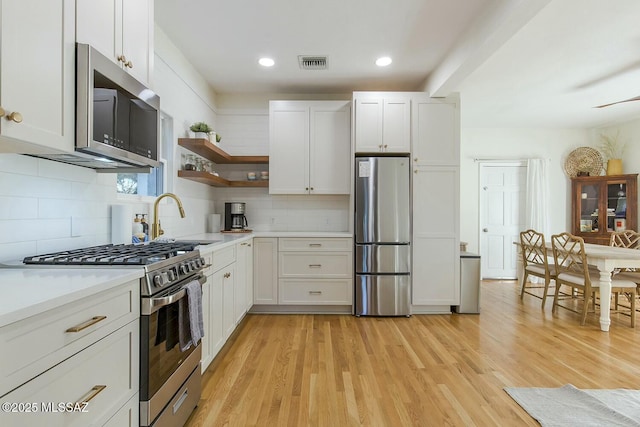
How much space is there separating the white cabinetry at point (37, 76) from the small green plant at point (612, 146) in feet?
24.0

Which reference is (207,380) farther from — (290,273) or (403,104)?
(403,104)

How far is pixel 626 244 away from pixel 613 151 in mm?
1890

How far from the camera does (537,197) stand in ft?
18.4

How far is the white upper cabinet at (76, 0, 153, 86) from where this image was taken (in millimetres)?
1402

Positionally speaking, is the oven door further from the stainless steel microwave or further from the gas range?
the stainless steel microwave

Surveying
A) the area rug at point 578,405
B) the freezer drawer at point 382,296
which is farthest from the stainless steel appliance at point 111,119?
the area rug at point 578,405

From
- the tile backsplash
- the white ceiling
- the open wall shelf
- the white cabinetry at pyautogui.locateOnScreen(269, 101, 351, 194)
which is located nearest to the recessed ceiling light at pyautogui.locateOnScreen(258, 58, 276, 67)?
the white ceiling

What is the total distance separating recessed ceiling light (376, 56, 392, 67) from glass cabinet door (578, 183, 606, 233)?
4.51 m

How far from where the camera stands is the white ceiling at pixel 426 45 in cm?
244

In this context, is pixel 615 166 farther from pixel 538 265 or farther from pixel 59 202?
pixel 59 202

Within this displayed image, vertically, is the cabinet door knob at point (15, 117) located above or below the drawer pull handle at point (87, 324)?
above

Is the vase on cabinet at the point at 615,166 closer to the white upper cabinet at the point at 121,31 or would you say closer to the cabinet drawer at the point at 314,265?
the cabinet drawer at the point at 314,265

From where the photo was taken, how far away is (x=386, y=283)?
143 inches

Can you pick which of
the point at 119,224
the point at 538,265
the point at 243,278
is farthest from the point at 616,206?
the point at 119,224
